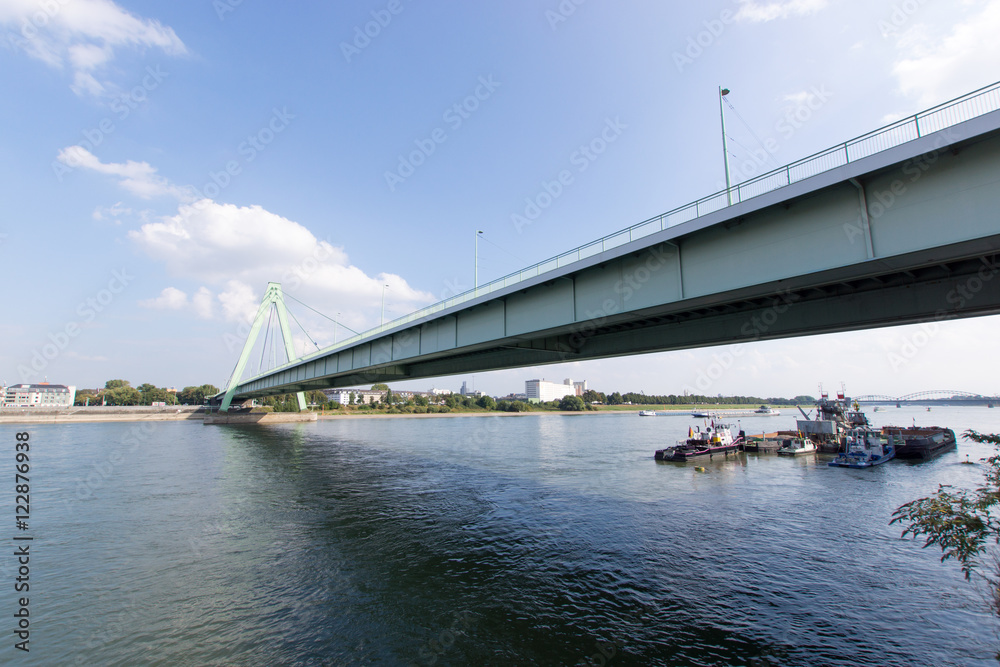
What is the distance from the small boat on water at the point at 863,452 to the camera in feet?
121

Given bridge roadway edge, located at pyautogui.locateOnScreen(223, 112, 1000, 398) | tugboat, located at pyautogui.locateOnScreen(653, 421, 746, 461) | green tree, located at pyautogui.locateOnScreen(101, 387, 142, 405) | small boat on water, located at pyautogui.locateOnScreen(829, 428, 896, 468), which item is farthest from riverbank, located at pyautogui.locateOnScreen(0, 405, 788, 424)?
small boat on water, located at pyautogui.locateOnScreen(829, 428, 896, 468)

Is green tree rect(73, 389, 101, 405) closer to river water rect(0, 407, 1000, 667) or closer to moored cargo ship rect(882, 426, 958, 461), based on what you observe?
river water rect(0, 407, 1000, 667)

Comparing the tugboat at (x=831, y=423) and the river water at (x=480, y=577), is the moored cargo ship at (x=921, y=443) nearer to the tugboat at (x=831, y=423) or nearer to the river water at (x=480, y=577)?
the tugboat at (x=831, y=423)

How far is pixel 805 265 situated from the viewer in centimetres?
1124

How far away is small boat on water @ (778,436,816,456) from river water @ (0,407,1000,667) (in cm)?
1660

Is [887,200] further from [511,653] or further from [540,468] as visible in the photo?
[540,468]

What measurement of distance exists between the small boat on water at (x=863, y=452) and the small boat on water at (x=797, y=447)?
359 centimetres

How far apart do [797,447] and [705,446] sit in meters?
10.2

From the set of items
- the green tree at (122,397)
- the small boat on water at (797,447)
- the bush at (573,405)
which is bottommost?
the small boat on water at (797,447)

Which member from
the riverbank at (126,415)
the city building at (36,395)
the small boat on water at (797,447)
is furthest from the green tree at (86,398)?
the small boat on water at (797,447)

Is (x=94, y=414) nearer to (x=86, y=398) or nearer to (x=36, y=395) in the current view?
(x=86, y=398)

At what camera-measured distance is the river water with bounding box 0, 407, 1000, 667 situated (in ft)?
32.3

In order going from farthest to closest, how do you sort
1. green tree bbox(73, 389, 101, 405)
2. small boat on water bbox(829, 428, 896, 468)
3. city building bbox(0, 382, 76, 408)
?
city building bbox(0, 382, 76, 408) < green tree bbox(73, 389, 101, 405) < small boat on water bbox(829, 428, 896, 468)

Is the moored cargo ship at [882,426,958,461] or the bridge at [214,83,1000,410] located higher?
the bridge at [214,83,1000,410]
